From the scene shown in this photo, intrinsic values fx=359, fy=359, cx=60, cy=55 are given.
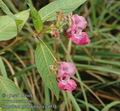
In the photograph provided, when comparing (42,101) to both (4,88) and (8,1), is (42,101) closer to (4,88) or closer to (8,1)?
(8,1)

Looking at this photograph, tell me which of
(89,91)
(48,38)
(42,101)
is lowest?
(89,91)

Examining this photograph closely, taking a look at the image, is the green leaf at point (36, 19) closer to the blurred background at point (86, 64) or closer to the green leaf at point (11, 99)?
the green leaf at point (11, 99)

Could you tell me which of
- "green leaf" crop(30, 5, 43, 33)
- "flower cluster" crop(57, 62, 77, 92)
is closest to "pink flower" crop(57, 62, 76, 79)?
"flower cluster" crop(57, 62, 77, 92)

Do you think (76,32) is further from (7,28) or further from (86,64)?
(86,64)

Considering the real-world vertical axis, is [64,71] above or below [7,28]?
below

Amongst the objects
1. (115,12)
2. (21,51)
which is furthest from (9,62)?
(115,12)

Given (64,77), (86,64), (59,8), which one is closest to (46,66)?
(64,77)
